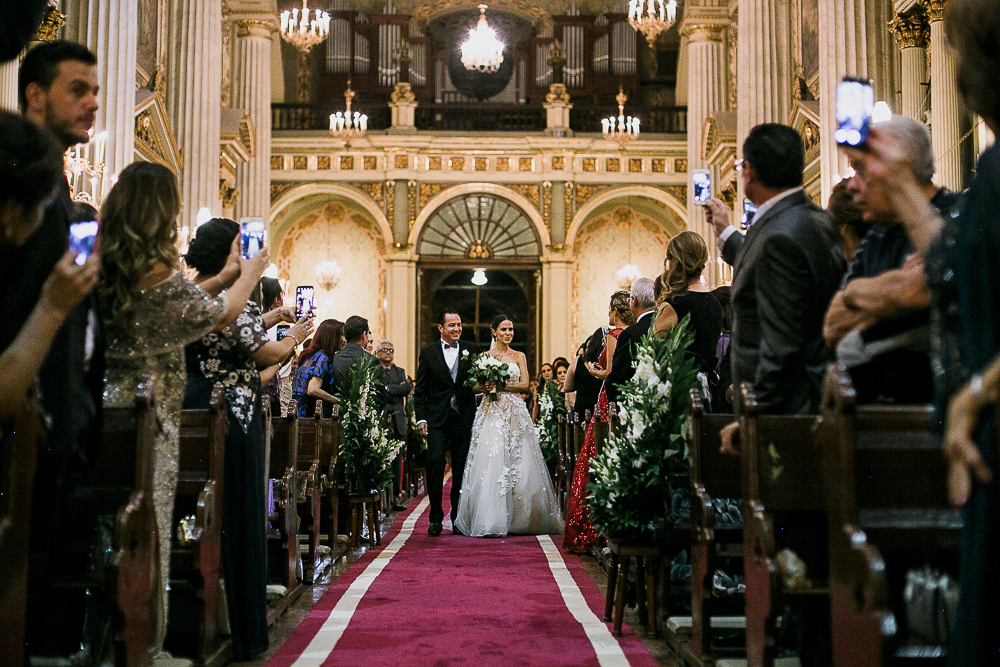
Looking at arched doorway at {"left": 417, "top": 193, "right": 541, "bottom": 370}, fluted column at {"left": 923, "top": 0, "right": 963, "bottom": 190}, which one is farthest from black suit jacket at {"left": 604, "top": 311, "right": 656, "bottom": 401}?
arched doorway at {"left": 417, "top": 193, "right": 541, "bottom": 370}

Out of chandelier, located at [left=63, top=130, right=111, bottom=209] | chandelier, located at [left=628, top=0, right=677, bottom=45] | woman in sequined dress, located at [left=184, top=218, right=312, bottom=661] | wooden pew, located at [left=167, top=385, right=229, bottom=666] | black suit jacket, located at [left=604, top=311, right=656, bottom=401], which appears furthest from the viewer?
chandelier, located at [left=628, top=0, right=677, bottom=45]

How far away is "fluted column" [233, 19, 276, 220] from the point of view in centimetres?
1599

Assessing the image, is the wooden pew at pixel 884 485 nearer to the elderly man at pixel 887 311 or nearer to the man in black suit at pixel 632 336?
the elderly man at pixel 887 311

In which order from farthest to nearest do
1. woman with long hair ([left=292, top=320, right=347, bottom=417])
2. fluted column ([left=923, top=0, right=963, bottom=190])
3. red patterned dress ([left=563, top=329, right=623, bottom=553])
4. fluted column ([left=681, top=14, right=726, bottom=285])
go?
1. fluted column ([left=681, top=14, right=726, bottom=285])
2. fluted column ([left=923, top=0, right=963, bottom=190])
3. woman with long hair ([left=292, top=320, right=347, bottom=417])
4. red patterned dress ([left=563, top=329, right=623, bottom=553])

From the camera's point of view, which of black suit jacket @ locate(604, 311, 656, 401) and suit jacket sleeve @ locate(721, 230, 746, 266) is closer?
suit jacket sleeve @ locate(721, 230, 746, 266)

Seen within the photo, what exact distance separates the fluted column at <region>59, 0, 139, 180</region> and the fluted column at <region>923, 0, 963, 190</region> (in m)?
6.79

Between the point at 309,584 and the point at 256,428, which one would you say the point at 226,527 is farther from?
the point at 309,584

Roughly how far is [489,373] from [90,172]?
11.7 feet

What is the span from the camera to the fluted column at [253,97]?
1599 cm

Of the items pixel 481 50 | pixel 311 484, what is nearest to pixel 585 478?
pixel 311 484

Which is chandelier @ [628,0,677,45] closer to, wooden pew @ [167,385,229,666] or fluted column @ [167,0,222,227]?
fluted column @ [167,0,222,227]

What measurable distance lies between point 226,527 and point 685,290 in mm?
2368

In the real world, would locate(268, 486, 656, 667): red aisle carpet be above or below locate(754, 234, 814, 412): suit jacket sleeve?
below

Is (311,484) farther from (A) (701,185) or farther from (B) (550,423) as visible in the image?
(B) (550,423)
